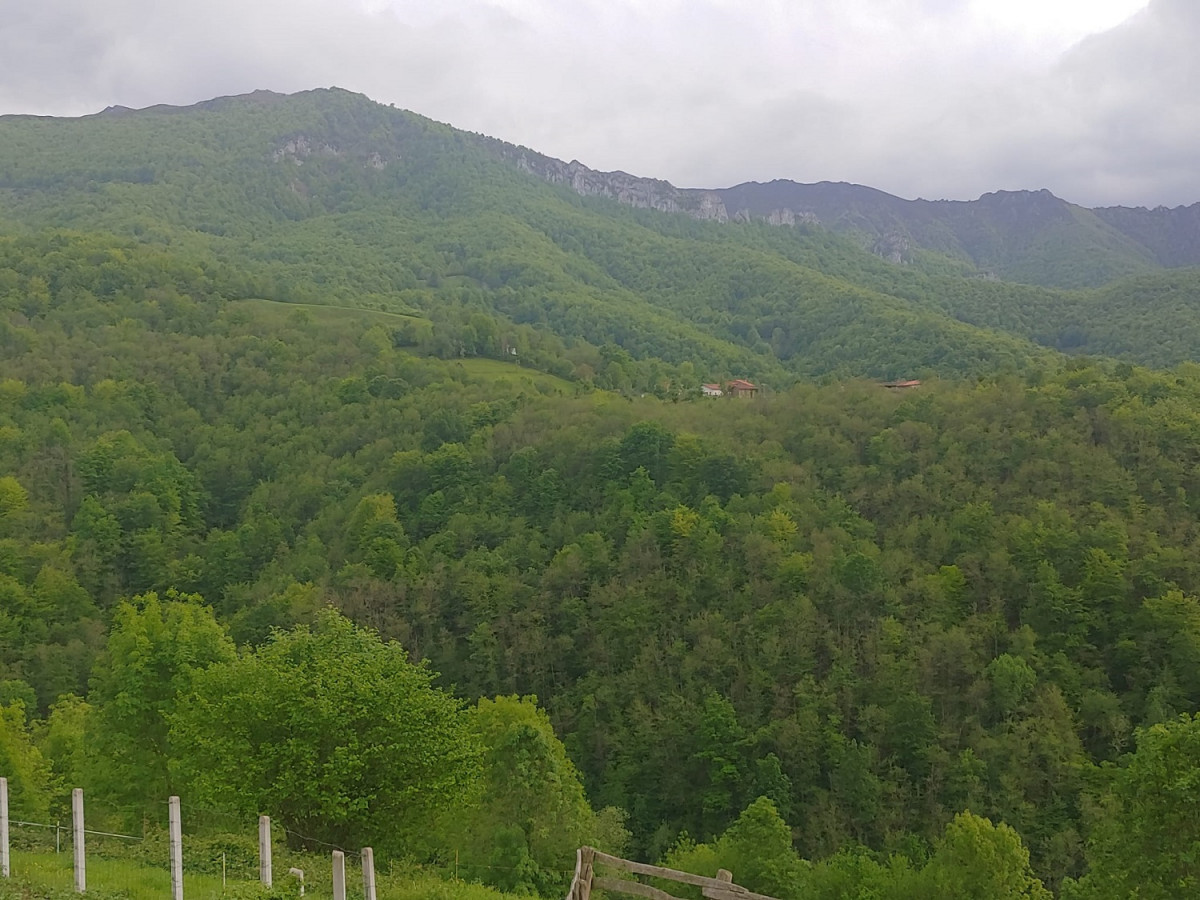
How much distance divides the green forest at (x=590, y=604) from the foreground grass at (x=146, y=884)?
352 centimetres

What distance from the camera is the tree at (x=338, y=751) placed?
1780 cm

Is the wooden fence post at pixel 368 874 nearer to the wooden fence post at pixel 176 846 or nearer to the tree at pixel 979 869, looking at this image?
the wooden fence post at pixel 176 846

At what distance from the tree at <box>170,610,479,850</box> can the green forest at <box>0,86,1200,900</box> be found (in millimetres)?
95

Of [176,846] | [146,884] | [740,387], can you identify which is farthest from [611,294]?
[176,846]

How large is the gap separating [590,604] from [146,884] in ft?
146

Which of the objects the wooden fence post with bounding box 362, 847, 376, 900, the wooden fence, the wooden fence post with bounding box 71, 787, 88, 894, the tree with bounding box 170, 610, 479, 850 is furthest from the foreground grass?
the wooden fence

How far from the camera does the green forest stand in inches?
854

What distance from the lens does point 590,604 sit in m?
57.1

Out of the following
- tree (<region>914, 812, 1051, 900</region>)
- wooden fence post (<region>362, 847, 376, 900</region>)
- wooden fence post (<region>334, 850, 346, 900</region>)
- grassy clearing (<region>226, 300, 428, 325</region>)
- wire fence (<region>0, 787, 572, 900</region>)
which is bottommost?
tree (<region>914, 812, 1051, 900</region>)

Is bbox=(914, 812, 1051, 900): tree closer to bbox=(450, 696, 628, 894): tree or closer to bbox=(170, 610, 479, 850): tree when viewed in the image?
bbox=(450, 696, 628, 894): tree

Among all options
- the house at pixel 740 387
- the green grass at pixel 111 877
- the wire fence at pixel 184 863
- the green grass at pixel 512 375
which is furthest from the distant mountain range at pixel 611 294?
the green grass at pixel 111 877

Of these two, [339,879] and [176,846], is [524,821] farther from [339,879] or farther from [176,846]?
[339,879]

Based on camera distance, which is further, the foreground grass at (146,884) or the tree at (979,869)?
the tree at (979,869)

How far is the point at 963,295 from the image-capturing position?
563ft
